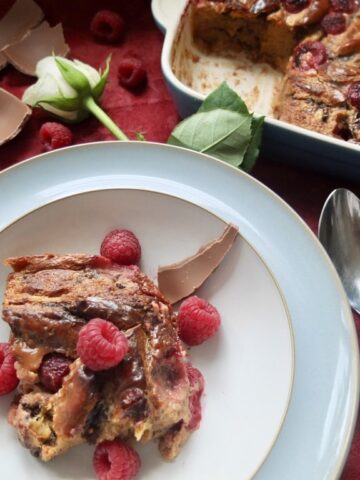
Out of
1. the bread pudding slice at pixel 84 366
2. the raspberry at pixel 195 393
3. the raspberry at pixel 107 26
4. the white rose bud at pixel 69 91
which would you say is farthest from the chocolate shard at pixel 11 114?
the raspberry at pixel 195 393

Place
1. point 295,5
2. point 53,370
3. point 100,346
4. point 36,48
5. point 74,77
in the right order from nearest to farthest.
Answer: point 100,346, point 53,370, point 74,77, point 295,5, point 36,48

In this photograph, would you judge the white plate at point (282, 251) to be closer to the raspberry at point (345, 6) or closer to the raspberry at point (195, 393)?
the raspberry at point (195, 393)

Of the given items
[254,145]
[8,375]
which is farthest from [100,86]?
[8,375]

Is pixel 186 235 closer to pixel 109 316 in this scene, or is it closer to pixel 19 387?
pixel 109 316

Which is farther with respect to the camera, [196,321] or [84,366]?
[196,321]

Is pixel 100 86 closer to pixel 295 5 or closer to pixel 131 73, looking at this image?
pixel 131 73

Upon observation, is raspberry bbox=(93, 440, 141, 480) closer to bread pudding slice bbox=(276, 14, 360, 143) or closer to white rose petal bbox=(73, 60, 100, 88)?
bread pudding slice bbox=(276, 14, 360, 143)
